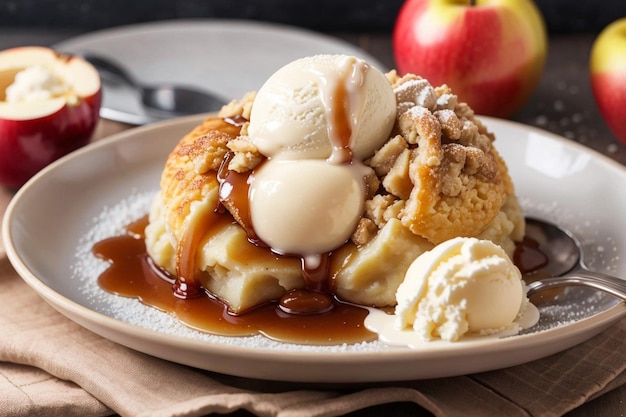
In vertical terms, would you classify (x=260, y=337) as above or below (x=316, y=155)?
below

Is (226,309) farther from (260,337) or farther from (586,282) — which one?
(586,282)

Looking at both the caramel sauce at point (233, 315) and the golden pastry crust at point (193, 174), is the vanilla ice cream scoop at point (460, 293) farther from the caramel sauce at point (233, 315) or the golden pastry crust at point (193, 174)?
the golden pastry crust at point (193, 174)

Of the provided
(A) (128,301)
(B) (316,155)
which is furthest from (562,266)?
(A) (128,301)

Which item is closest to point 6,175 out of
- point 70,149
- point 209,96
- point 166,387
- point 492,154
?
point 70,149

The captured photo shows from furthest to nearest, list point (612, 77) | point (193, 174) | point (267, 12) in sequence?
point (267, 12), point (612, 77), point (193, 174)

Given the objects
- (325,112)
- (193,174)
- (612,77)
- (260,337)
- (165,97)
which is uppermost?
(325,112)

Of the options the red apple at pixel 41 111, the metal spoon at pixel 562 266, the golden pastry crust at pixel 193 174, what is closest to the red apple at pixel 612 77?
the metal spoon at pixel 562 266
